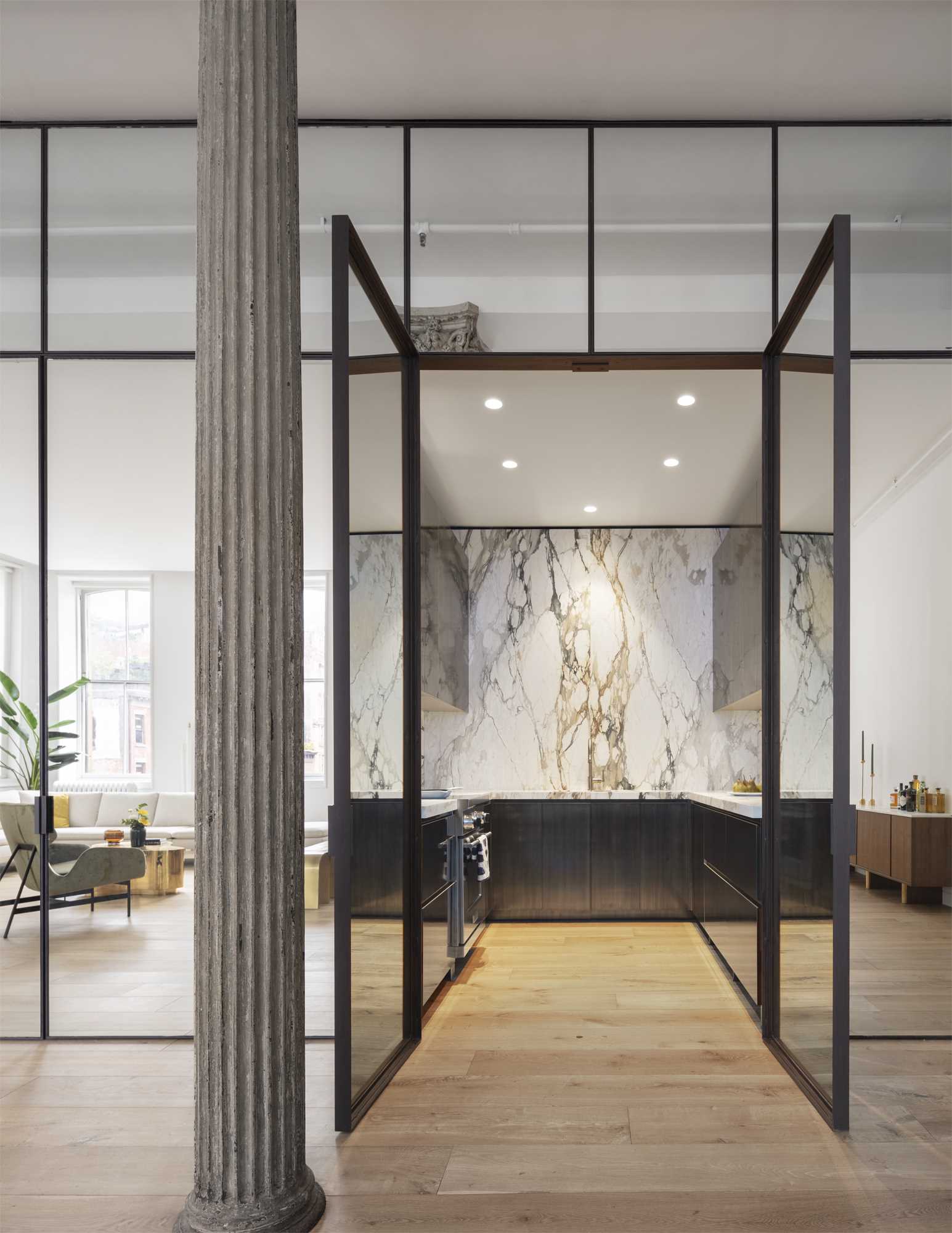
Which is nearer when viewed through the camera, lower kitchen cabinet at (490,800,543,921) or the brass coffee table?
the brass coffee table

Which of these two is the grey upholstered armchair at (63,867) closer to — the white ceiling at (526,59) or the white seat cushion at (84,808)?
the white seat cushion at (84,808)

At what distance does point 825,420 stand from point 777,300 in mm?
908

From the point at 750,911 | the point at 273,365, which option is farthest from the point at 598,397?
the point at 273,365

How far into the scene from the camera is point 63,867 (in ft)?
11.8

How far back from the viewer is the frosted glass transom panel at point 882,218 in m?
3.61

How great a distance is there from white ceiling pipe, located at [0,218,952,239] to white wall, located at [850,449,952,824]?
2930 millimetres

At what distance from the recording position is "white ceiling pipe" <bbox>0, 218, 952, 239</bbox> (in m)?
3.63

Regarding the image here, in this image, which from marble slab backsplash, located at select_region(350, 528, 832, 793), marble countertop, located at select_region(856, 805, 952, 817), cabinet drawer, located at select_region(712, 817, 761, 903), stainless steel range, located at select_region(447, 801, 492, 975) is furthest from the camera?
marble slab backsplash, located at select_region(350, 528, 832, 793)

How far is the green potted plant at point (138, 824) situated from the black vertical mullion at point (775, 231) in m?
2.78

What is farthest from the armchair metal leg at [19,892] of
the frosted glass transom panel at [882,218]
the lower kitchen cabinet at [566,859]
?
the frosted glass transom panel at [882,218]

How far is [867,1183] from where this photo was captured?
7.72 feet

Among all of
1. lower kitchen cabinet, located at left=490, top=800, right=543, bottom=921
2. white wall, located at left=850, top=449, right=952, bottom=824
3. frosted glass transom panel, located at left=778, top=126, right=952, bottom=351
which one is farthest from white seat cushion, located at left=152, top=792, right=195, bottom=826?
white wall, located at left=850, top=449, right=952, bottom=824

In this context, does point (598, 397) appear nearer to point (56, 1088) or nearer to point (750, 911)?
point (750, 911)

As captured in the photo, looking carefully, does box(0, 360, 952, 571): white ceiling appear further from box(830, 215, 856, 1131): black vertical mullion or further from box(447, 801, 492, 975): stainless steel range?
box(447, 801, 492, 975): stainless steel range
